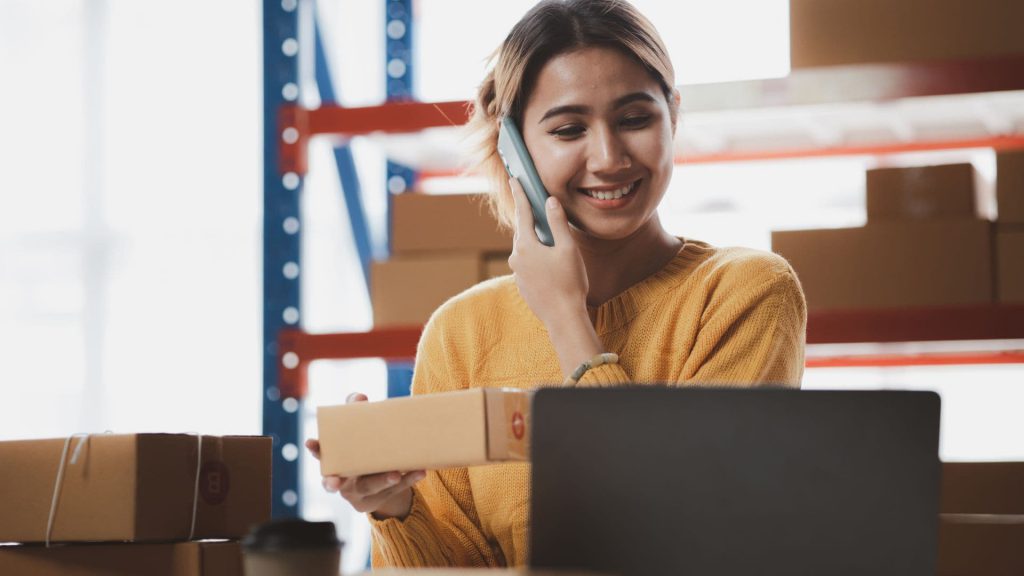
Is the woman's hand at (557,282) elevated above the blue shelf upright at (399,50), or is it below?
below

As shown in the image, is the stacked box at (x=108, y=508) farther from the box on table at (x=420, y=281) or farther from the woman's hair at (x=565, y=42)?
the box on table at (x=420, y=281)

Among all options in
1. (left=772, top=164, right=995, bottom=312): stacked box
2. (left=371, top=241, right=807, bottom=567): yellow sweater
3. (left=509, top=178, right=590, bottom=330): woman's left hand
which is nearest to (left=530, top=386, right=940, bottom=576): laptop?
(left=371, top=241, right=807, bottom=567): yellow sweater

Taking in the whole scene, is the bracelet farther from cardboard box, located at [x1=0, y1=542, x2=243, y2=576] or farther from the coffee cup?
the coffee cup

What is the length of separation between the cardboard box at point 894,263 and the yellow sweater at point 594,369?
567 millimetres

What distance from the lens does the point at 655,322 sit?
4.31 feet

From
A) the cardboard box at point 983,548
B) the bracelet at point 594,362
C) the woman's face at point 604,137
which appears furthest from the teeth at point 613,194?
the cardboard box at point 983,548

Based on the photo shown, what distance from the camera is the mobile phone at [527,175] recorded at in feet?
4.55

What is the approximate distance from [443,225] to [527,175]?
688 millimetres

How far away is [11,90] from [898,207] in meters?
3.22

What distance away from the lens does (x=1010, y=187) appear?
185cm

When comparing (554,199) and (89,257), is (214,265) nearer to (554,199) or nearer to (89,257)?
(89,257)

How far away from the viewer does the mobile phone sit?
139cm

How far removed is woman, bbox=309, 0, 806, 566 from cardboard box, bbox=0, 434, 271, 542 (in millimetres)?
205

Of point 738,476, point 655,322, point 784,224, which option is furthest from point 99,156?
point 738,476
